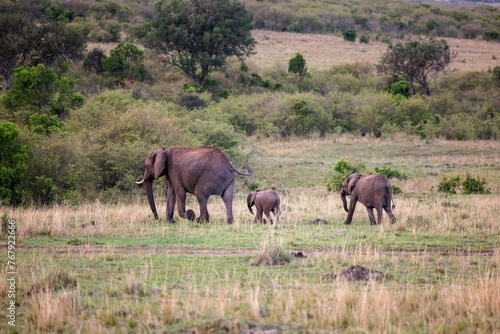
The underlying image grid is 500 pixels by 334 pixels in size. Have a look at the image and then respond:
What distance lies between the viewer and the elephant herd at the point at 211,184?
16203 mm

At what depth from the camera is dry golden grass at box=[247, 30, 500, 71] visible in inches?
2901

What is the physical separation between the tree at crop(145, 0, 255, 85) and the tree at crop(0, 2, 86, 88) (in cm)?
1231

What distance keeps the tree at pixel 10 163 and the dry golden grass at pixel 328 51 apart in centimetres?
4895

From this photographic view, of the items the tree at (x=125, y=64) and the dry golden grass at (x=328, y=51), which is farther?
the dry golden grass at (x=328, y=51)

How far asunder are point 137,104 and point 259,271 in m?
19.8

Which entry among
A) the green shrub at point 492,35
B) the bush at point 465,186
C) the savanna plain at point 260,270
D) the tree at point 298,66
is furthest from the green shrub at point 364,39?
the savanna plain at point 260,270

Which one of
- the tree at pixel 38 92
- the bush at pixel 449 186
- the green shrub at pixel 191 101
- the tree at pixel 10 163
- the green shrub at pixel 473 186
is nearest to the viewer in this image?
the tree at pixel 10 163

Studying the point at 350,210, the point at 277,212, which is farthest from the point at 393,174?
the point at 277,212

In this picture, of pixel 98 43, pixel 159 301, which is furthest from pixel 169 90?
pixel 159 301

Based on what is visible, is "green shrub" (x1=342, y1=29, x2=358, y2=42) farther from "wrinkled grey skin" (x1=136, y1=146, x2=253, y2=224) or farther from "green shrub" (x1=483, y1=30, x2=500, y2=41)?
"wrinkled grey skin" (x1=136, y1=146, x2=253, y2=224)

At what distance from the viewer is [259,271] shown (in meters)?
10.8

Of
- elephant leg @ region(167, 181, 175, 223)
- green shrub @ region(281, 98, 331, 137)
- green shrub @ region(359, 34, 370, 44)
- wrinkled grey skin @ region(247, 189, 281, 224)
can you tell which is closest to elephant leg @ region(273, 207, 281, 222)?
wrinkled grey skin @ region(247, 189, 281, 224)

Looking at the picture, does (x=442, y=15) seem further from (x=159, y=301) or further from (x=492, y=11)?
(x=159, y=301)

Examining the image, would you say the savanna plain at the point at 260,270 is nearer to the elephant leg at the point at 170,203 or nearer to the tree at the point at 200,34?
the elephant leg at the point at 170,203
